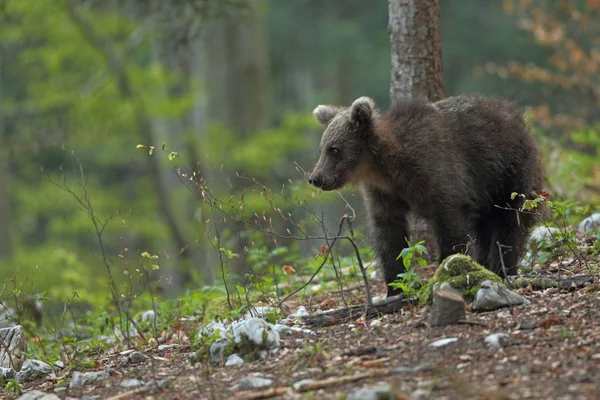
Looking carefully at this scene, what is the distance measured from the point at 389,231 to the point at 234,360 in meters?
2.37

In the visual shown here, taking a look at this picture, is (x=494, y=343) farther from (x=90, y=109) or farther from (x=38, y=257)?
(x=38, y=257)

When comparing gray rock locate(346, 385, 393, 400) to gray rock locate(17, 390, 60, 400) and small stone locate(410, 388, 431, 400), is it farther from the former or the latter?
gray rock locate(17, 390, 60, 400)

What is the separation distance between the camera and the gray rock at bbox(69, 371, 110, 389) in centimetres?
634

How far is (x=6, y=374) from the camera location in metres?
6.96

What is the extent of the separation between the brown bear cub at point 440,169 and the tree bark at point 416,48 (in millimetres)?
831

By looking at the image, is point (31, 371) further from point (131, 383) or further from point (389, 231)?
point (389, 231)

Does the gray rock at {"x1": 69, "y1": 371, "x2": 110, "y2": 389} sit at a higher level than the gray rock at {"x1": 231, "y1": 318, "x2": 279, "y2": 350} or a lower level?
lower

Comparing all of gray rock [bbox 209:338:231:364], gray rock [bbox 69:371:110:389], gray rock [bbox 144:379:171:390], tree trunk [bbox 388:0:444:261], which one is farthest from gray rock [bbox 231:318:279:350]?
tree trunk [bbox 388:0:444:261]

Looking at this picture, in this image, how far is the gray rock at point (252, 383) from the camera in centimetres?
548

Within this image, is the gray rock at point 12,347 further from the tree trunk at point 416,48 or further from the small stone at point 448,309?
the tree trunk at point 416,48

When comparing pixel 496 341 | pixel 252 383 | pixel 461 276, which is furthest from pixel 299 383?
pixel 461 276

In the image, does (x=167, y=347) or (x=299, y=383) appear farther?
(x=167, y=347)

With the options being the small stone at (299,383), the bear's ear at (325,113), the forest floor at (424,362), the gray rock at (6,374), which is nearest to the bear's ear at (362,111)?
the bear's ear at (325,113)

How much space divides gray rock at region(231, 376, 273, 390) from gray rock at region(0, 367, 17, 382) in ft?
7.45
